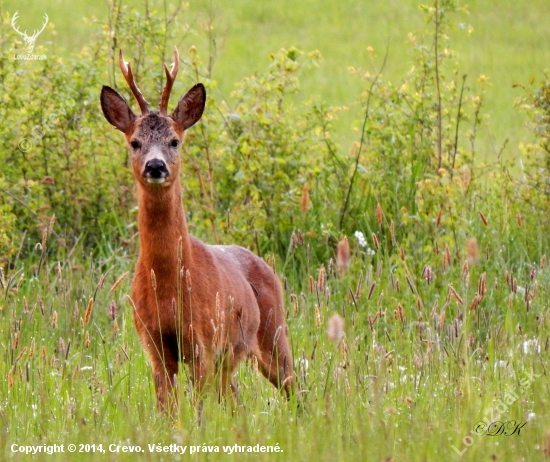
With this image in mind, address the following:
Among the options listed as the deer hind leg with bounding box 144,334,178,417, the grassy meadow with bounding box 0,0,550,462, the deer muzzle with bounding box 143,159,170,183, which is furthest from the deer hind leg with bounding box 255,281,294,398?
the deer muzzle with bounding box 143,159,170,183

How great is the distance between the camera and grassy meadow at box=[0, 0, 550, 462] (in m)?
4.91

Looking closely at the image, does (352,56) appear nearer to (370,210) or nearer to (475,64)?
(475,64)

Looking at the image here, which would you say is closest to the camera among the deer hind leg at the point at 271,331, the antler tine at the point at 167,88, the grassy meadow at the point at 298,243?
the grassy meadow at the point at 298,243

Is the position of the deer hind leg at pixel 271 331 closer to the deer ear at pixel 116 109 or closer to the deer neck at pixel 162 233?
the deer neck at pixel 162 233

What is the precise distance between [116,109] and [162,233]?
0.86 metres

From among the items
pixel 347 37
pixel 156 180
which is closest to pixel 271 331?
pixel 156 180

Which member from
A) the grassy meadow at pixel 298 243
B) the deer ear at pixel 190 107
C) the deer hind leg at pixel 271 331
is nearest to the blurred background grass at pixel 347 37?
the grassy meadow at pixel 298 243

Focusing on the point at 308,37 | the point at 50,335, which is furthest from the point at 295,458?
the point at 308,37

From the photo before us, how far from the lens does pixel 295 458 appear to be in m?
4.14

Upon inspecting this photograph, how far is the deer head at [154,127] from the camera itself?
576cm

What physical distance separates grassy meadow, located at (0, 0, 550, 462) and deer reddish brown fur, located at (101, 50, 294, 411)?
0.14 m

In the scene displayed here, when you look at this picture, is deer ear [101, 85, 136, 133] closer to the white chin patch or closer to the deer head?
the deer head

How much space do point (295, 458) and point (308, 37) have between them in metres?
20.0

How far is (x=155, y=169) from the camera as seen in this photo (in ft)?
18.6
